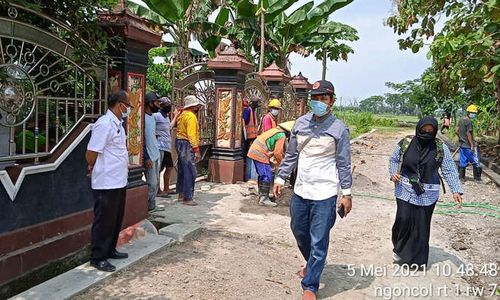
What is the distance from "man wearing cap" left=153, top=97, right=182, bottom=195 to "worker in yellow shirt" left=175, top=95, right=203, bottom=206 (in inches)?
7.6

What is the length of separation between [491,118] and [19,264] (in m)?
21.7

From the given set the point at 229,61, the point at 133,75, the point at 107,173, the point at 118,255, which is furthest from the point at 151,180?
the point at 229,61

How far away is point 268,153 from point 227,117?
89.4 inches

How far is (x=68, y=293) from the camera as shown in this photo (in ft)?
10.8

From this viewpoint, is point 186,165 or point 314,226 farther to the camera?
point 186,165

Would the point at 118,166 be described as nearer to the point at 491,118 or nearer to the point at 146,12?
the point at 146,12

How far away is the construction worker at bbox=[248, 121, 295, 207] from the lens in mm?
6332

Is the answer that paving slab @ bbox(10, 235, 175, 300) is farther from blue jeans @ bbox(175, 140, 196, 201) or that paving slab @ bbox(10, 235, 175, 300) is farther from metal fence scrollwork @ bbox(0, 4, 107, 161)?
blue jeans @ bbox(175, 140, 196, 201)

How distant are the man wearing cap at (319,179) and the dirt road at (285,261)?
49 centimetres

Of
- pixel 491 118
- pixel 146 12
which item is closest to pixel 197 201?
pixel 146 12

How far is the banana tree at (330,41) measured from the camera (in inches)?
722

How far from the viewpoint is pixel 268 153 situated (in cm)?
651

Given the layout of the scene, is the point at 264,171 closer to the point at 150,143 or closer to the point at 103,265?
the point at 150,143

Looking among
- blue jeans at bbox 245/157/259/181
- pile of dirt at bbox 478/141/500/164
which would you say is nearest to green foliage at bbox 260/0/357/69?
pile of dirt at bbox 478/141/500/164
